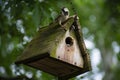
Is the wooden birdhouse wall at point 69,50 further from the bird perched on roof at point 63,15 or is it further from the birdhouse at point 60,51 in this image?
Result: the bird perched on roof at point 63,15

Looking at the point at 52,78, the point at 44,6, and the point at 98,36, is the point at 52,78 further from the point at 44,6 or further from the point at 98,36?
the point at 98,36

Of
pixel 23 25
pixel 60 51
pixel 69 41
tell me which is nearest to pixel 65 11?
pixel 69 41

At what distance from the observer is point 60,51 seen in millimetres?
4957

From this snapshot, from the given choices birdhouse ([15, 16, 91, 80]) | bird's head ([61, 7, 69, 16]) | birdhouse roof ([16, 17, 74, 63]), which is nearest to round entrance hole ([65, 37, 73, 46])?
birdhouse ([15, 16, 91, 80])

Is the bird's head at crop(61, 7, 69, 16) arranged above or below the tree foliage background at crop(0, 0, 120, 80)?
below

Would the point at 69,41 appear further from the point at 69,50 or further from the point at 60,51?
the point at 60,51

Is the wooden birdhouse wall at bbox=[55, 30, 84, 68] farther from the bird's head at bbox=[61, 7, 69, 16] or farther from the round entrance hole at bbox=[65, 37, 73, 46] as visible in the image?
the bird's head at bbox=[61, 7, 69, 16]

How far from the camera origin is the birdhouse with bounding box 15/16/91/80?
4902 mm

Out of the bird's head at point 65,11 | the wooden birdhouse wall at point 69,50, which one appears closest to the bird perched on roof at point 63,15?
the bird's head at point 65,11

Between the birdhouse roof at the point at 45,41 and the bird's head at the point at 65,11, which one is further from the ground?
the bird's head at the point at 65,11

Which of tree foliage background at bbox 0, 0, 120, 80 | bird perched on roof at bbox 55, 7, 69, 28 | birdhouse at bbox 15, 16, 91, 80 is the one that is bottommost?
birdhouse at bbox 15, 16, 91, 80

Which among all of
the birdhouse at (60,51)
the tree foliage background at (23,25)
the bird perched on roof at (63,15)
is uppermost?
the tree foliage background at (23,25)

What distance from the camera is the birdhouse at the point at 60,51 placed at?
4902 millimetres

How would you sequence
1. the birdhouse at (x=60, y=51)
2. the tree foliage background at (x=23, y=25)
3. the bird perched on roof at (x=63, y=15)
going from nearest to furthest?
the birdhouse at (x=60, y=51) → the bird perched on roof at (x=63, y=15) → the tree foliage background at (x=23, y=25)
